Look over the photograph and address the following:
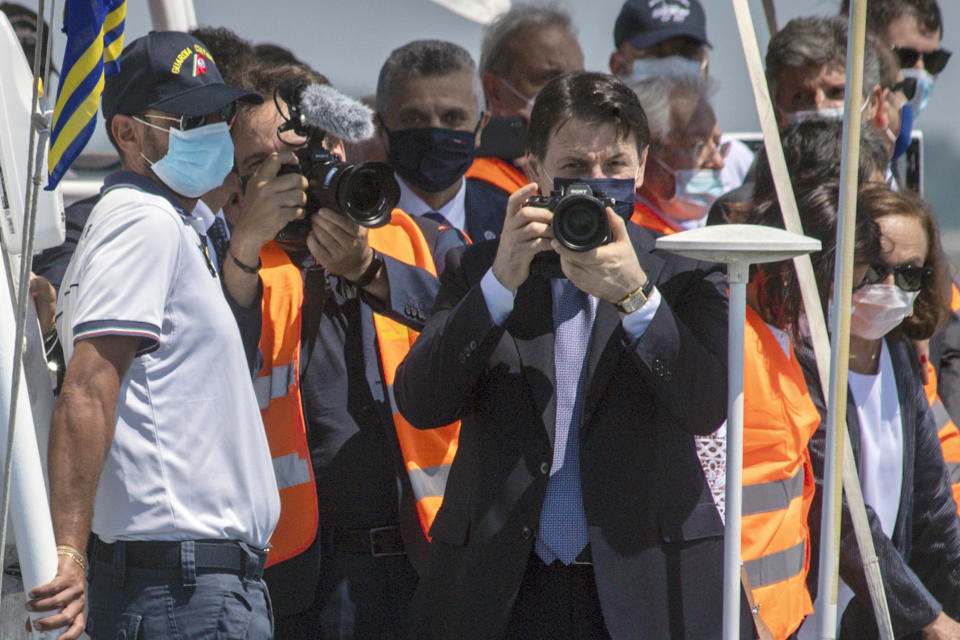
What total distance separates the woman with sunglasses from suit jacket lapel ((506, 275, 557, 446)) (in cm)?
86

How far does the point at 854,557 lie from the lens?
3.06 meters

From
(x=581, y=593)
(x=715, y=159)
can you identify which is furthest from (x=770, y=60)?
(x=581, y=593)

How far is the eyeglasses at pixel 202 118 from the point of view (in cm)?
257

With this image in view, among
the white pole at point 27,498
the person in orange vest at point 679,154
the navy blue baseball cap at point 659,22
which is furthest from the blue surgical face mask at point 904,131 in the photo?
the white pole at point 27,498

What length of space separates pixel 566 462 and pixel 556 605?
0.26 metres

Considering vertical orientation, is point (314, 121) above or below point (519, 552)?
above

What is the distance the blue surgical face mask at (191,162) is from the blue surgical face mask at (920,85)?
305cm

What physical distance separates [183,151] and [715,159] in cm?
217

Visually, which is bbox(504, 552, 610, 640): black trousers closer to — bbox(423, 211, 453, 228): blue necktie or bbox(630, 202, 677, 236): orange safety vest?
bbox(423, 211, 453, 228): blue necktie

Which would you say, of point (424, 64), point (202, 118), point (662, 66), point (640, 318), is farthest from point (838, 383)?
point (662, 66)

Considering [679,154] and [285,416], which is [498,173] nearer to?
[679,154]

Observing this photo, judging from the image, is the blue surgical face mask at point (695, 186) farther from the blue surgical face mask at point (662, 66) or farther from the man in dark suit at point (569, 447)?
the man in dark suit at point (569, 447)

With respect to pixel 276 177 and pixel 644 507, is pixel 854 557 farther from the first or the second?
pixel 276 177

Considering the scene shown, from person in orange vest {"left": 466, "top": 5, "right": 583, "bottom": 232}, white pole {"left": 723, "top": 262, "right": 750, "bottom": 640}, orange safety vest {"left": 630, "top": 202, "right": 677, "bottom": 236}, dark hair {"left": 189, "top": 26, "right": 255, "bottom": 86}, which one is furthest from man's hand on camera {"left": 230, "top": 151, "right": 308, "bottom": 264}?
person in orange vest {"left": 466, "top": 5, "right": 583, "bottom": 232}
